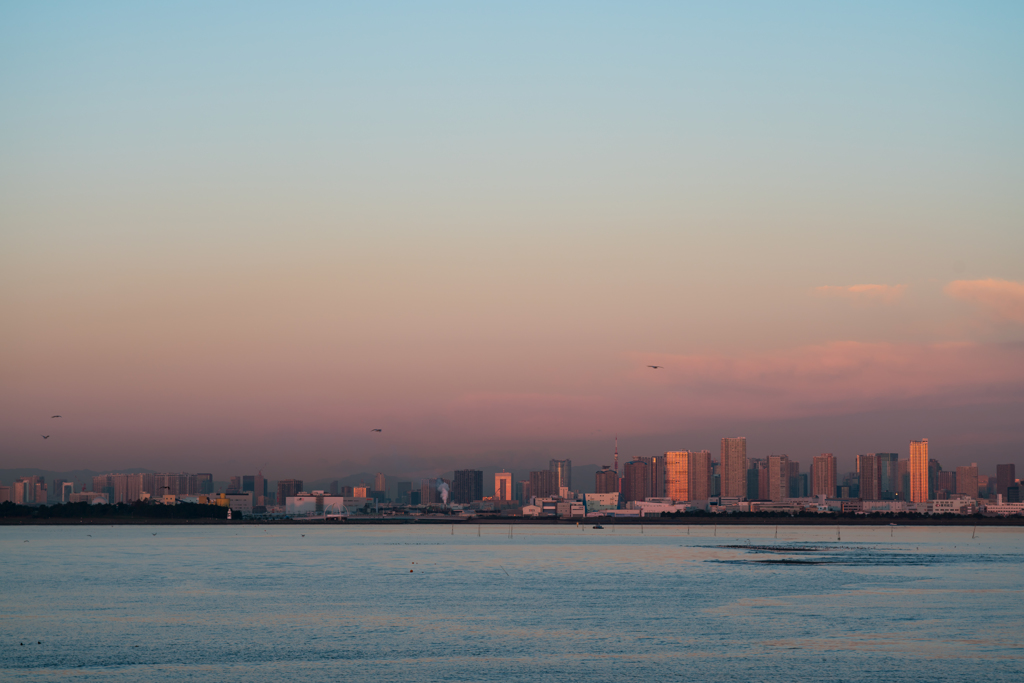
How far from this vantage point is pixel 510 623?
79.6 meters

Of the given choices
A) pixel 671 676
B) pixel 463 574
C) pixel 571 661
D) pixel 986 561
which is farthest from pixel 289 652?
pixel 986 561

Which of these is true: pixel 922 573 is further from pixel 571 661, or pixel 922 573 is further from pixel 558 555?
pixel 571 661

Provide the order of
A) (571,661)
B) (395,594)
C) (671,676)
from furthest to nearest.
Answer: (395,594) < (571,661) < (671,676)

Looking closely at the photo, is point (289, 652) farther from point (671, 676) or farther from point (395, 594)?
point (395, 594)

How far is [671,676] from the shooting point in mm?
57562

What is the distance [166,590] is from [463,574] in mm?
39766

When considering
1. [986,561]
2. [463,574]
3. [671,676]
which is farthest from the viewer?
[986,561]

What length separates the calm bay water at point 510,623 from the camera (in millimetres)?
59719

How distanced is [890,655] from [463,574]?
2989 inches

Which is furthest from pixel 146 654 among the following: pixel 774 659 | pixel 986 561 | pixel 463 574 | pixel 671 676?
pixel 986 561

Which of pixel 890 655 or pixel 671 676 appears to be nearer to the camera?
pixel 671 676

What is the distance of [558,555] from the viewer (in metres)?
184

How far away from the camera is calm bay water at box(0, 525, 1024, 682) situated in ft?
196

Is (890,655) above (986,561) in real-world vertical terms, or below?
above
